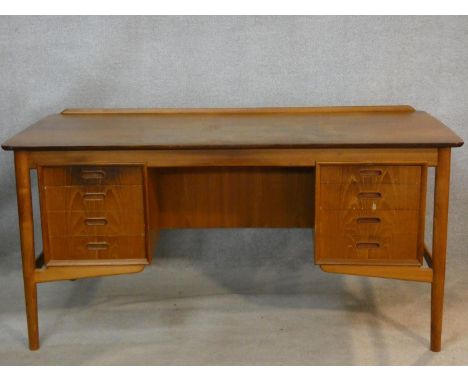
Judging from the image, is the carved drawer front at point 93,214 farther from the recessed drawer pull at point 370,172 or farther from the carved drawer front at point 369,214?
the recessed drawer pull at point 370,172

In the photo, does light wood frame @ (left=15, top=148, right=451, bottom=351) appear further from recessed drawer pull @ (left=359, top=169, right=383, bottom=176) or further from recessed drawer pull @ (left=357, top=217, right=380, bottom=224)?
recessed drawer pull @ (left=357, top=217, right=380, bottom=224)

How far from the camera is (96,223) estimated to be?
262 centimetres

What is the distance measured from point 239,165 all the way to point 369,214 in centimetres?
46

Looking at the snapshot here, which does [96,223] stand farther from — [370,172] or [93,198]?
[370,172]

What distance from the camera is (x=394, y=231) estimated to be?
8.48ft

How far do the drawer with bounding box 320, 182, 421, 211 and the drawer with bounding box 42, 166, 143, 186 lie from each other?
2.03ft

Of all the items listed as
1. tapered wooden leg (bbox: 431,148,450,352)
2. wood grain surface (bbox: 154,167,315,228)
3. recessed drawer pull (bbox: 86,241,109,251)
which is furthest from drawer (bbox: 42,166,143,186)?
tapered wooden leg (bbox: 431,148,450,352)

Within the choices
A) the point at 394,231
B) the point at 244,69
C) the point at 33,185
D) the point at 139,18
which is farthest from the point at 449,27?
the point at 33,185

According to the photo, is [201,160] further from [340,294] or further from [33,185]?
[33,185]

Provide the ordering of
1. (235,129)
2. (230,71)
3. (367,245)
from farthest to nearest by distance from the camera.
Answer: (230,71), (235,129), (367,245)

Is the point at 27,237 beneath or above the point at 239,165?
beneath

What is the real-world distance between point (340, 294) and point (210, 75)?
104 cm

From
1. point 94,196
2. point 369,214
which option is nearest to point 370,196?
point 369,214

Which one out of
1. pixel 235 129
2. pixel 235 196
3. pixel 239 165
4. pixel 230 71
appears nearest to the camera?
pixel 239 165
